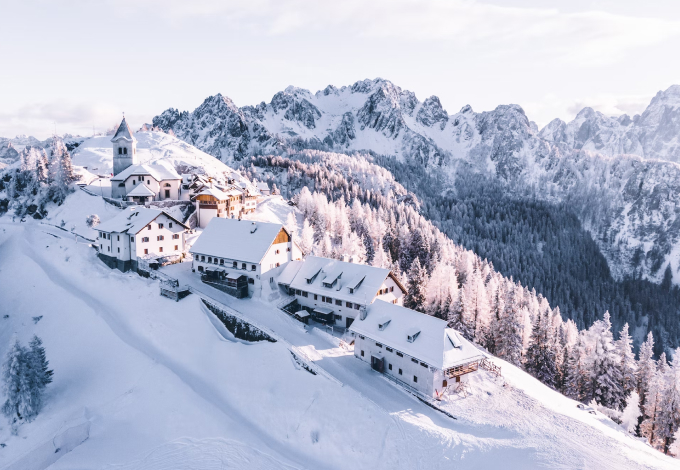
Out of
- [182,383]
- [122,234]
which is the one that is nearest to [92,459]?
[182,383]

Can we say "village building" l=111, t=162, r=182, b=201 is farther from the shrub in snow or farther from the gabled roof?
the shrub in snow

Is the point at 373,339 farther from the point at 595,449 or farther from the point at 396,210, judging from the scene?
the point at 396,210

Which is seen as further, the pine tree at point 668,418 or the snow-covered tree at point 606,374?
the snow-covered tree at point 606,374

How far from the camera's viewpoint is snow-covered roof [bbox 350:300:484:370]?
137 ft

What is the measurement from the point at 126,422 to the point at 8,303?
3553cm

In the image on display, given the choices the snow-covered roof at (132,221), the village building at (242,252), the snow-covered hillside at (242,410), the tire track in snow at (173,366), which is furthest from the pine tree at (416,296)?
the snow-covered roof at (132,221)

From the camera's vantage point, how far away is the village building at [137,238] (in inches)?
2435

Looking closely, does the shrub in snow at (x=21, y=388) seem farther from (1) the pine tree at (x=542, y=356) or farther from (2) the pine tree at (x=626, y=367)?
(2) the pine tree at (x=626, y=367)

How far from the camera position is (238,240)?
2479 inches

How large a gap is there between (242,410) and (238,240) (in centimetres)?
2891

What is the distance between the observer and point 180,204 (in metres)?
87.1

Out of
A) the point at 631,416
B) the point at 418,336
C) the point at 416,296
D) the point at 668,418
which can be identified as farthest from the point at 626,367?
the point at 418,336

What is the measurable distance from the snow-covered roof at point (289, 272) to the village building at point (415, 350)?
15229 mm

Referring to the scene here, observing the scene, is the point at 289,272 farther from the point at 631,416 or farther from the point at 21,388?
the point at 631,416
